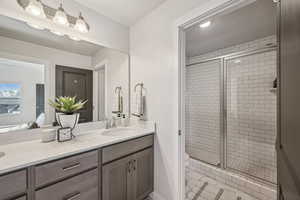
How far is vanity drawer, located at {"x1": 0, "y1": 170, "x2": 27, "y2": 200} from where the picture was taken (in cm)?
75

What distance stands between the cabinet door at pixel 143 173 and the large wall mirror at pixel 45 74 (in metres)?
0.76

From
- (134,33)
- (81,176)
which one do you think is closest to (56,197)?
(81,176)

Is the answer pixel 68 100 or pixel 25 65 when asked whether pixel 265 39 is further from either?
pixel 25 65

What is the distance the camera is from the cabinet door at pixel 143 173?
1.44m

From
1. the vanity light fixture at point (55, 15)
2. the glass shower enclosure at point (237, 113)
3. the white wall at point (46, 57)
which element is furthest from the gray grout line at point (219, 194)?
the vanity light fixture at point (55, 15)

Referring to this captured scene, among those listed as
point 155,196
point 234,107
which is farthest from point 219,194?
point 234,107

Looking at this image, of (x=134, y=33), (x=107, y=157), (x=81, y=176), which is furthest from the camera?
(x=134, y=33)

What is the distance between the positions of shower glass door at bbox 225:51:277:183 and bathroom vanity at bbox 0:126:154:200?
1576mm

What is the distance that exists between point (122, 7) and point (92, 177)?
1817 millimetres

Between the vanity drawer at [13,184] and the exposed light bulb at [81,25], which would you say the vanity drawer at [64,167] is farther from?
the exposed light bulb at [81,25]

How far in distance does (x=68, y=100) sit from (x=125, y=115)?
82 centimetres

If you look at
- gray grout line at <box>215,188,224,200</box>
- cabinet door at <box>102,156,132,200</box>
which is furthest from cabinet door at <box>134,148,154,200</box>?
gray grout line at <box>215,188,224,200</box>

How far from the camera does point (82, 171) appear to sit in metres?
1.04

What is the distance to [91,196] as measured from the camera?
3.56 ft
